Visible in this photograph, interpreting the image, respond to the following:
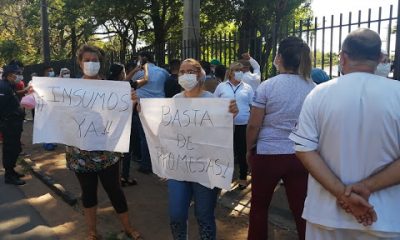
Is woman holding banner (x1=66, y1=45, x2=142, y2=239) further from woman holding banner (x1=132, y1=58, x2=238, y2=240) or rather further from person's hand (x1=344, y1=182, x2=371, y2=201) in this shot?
person's hand (x1=344, y1=182, x2=371, y2=201)

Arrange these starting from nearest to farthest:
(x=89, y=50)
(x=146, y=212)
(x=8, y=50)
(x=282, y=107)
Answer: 1. (x=282, y=107)
2. (x=89, y=50)
3. (x=146, y=212)
4. (x=8, y=50)

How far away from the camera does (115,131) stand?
4.23 metres

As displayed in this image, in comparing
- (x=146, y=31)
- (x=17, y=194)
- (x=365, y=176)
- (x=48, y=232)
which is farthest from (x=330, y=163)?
(x=146, y=31)

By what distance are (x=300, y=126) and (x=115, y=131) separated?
2287mm

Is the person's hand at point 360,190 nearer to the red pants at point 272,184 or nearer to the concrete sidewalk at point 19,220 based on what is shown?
the red pants at point 272,184

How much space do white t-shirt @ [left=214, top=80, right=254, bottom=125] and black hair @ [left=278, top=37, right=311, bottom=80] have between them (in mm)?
2625

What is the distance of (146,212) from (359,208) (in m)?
3.66

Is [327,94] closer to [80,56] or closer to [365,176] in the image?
[365,176]

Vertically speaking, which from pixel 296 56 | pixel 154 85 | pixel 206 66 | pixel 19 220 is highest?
pixel 296 56

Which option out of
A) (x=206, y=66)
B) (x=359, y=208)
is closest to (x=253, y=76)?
(x=206, y=66)

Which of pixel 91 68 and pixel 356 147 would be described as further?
pixel 91 68

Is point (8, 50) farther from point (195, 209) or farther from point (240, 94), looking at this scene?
point (195, 209)

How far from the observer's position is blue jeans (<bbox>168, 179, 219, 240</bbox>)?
11.3 ft

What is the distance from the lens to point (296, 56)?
339cm
